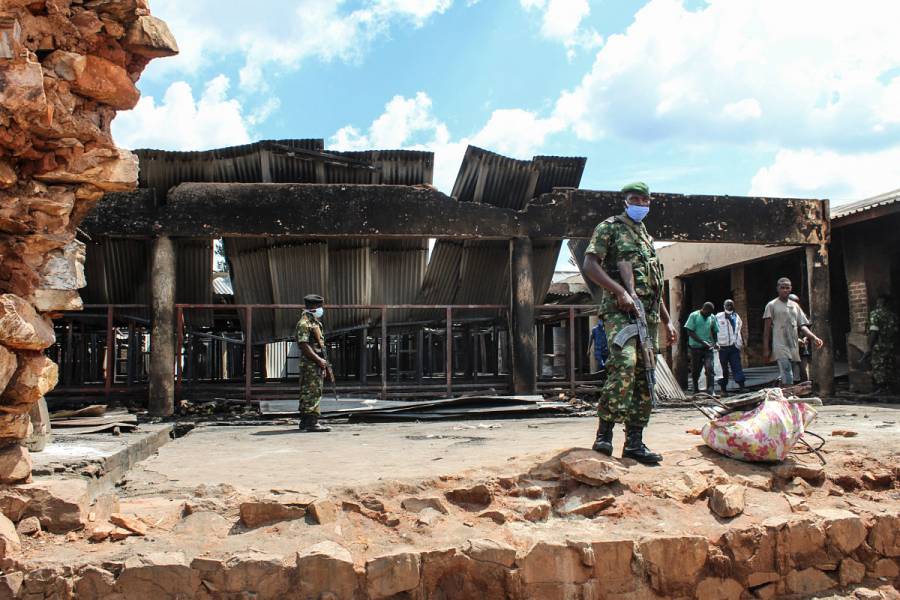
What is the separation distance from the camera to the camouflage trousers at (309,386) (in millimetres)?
7625

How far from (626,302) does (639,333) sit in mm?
221

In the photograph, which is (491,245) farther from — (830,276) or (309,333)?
(830,276)

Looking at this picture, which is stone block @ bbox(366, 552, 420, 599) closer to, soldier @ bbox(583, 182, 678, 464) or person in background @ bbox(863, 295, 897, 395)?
soldier @ bbox(583, 182, 678, 464)

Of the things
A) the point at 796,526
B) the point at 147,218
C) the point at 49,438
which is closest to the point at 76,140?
the point at 49,438

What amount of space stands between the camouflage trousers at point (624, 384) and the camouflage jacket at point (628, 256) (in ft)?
0.44

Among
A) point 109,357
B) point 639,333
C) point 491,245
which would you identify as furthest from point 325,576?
point 491,245

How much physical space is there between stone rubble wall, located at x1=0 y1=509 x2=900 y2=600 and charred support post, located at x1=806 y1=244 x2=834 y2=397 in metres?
7.61

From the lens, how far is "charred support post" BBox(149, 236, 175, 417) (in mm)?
9227

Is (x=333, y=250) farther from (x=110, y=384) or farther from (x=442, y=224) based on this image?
(x=110, y=384)

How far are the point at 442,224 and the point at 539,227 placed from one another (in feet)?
4.62

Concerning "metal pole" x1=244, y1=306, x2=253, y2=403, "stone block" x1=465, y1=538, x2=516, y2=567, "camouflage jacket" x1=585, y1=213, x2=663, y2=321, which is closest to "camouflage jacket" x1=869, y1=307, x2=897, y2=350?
"camouflage jacket" x1=585, y1=213, x2=663, y2=321

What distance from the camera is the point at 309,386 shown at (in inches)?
301

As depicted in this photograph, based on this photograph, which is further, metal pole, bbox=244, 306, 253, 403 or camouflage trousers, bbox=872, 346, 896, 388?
camouflage trousers, bbox=872, 346, 896, 388

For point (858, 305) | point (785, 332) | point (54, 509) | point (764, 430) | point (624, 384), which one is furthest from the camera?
point (858, 305)
